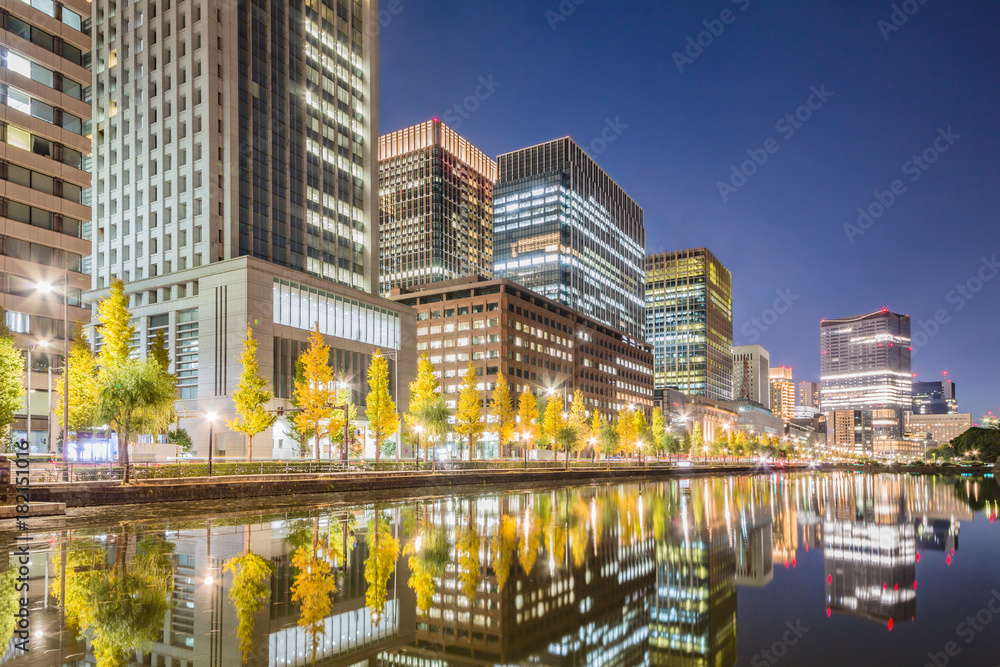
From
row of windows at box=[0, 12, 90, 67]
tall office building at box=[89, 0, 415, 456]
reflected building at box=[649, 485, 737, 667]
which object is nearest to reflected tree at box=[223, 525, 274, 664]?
reflected building at box=[649, 485, 737, 667]

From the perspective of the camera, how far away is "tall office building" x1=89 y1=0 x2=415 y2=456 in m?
77.8

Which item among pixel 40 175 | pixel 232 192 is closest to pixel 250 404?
pixel 40 175

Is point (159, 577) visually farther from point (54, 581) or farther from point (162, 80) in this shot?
point (162, 80)

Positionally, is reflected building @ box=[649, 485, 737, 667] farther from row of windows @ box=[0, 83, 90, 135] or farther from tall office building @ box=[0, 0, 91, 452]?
row of windows @ box=[0, 83, 90, 135]

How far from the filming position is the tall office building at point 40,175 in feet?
181

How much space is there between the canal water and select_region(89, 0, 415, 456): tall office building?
52944 mm

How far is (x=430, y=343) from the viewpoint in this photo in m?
152

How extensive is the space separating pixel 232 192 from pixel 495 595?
8043 cm

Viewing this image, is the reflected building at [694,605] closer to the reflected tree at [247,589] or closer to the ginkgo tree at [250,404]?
the reflected tree at [247,589]

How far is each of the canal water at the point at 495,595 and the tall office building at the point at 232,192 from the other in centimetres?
5294

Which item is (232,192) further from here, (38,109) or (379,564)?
(379,564)

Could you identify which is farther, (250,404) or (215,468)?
(250,404)

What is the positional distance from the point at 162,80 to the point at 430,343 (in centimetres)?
7737

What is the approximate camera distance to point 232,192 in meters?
84.0
